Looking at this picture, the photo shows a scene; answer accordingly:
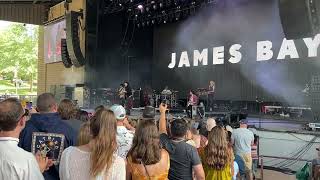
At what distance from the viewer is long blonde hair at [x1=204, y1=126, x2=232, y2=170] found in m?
3.13

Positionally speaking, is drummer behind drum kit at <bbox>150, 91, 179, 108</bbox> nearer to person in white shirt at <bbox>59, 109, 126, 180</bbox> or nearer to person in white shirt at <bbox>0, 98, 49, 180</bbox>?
person in white shirt at <bbox>59, 109, 126, 180</bbox>

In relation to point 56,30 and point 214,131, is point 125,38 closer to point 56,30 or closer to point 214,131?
point 56,30

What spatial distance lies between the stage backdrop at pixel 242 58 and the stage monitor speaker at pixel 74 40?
4.15m

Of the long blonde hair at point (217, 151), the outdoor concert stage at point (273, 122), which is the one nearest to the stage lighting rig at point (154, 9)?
the outdoor concert stage at point (273, 122)

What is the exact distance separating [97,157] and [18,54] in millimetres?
36494

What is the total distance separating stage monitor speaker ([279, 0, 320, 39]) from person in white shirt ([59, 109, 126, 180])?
20.0ft

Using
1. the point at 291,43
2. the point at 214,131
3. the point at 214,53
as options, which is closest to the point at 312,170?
the point at 214,131

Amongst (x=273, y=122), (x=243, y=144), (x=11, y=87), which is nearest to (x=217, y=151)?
(x=243, y=144)

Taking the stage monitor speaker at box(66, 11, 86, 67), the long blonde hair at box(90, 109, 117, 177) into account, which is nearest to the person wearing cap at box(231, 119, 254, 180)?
the long blonde hair at box(90, 109, 117, 177)

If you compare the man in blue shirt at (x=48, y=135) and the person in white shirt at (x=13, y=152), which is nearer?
the person in white shirt at (x=13, y=152)

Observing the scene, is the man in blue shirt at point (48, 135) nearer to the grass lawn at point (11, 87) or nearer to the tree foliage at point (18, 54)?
the tree foliage at point (18, 54)

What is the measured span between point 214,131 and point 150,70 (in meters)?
15.5

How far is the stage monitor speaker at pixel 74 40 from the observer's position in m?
15.3

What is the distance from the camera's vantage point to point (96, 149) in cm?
195
